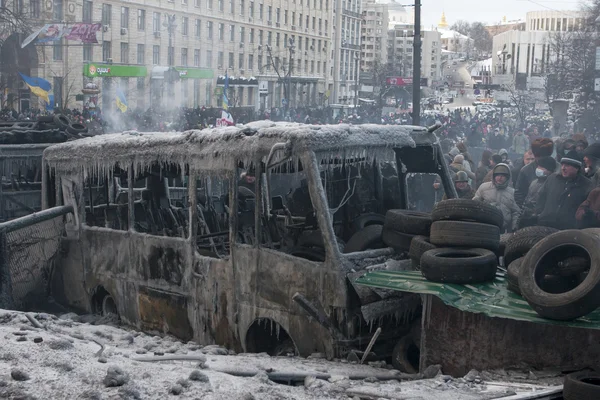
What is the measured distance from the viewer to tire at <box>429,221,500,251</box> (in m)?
6.96

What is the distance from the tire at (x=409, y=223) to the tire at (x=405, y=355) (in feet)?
2.97

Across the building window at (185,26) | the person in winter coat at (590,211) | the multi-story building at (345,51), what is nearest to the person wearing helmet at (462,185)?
the person in winter coat at (590,211)

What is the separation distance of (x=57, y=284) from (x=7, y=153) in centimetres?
293

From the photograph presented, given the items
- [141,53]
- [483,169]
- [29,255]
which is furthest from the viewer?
[141,53]

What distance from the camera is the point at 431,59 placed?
594 ft

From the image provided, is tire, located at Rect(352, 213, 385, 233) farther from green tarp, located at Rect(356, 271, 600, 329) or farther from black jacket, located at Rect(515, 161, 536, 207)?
black jacket, located at Rect(515, 161, 536, 207)

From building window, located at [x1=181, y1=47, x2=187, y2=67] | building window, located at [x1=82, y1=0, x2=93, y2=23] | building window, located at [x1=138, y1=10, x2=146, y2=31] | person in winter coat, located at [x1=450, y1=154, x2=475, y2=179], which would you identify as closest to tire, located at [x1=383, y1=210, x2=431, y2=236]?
person in winter coat, located at [x1=450, y1=154, x2=475, y2=179]

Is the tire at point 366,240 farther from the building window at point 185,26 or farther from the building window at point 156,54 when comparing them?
the building window at point 156,54

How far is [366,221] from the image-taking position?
8094 millimetres

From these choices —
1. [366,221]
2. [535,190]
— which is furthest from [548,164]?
[366,221]

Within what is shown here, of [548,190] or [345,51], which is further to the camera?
[345,51]

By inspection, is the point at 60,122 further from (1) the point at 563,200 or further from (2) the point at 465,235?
(2) the point at 465,235

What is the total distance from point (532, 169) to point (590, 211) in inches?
117

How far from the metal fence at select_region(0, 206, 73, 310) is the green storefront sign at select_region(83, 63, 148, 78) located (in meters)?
43.0
